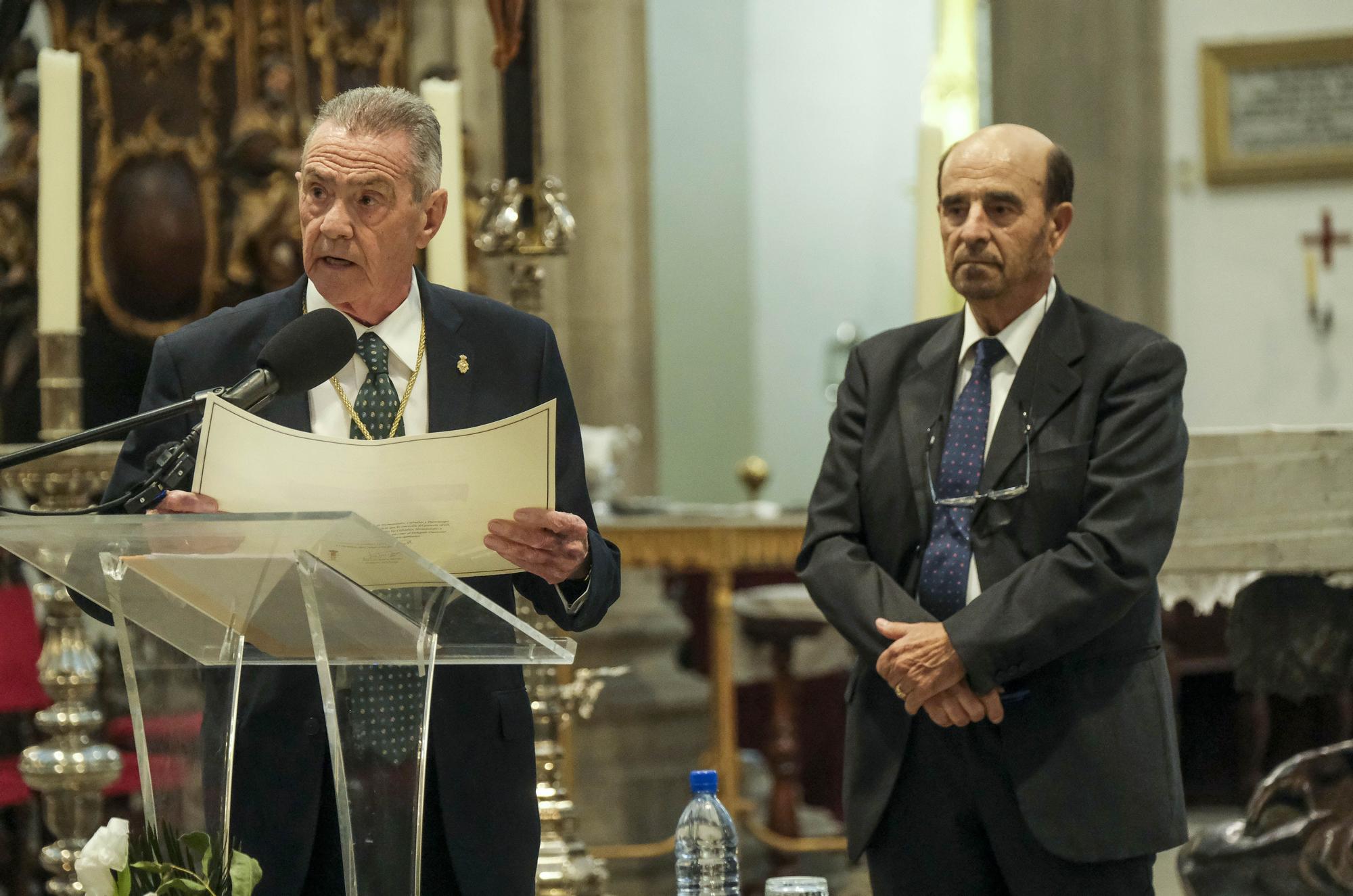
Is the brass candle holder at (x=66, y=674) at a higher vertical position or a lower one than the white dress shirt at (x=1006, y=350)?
lower

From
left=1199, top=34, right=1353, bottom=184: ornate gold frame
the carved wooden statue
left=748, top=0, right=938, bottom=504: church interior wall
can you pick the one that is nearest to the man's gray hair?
the carved wooden statue

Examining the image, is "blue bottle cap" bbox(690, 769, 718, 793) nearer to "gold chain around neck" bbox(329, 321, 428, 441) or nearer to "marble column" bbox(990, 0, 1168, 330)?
"gold chain around neck" bbox(329, 321, 428, 441)

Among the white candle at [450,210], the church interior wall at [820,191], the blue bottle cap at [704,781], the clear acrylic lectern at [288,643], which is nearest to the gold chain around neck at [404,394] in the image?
the clear acrylic lectern at [288,643]

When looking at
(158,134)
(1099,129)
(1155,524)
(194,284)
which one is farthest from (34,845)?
(1099,129)

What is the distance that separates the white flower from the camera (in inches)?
72.8

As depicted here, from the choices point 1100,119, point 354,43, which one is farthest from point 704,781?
point 1100,119

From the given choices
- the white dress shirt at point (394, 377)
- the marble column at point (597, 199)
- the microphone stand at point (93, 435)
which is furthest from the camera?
the marble column at point (597, 199)

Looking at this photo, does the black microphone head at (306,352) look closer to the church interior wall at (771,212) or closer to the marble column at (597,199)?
the marble column at (597,199)

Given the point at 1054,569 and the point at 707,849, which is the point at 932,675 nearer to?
the point at 1054,569

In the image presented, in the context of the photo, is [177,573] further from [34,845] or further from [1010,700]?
[34,845]

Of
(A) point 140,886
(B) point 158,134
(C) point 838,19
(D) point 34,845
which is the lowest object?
(D) point 34,845

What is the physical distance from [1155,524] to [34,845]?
3.53m

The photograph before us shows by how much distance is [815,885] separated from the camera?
2561 millimetres

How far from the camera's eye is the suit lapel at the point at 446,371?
224cm
